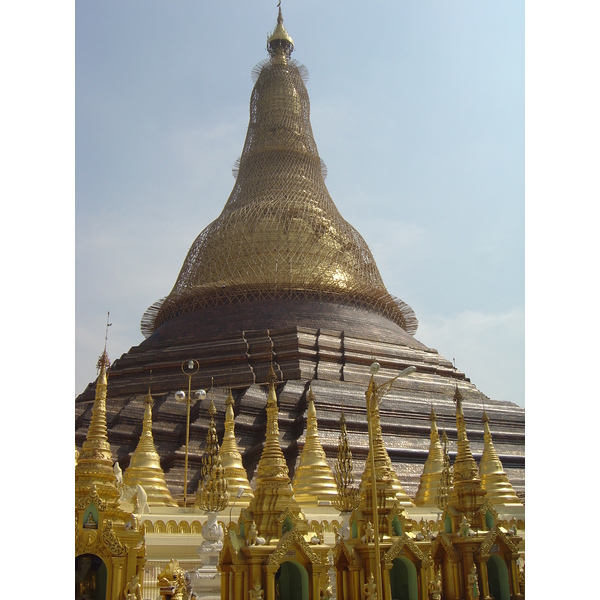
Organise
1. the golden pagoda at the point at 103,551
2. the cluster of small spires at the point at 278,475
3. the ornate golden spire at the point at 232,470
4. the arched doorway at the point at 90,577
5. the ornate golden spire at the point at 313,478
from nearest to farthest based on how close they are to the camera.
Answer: the golden pagoda at the point at 103,551 < the arched doorway at the point at 90,577 < the cluster of small spires at the point at 278,475 < the ornate golden spire at the point at 232,470 < the ornate golden spire at the point at 313,478

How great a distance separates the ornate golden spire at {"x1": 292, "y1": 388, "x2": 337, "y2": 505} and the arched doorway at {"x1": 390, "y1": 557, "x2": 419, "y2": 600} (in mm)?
7686

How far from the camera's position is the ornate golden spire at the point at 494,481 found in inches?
750

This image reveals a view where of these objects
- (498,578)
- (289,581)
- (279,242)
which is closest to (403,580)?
(289,581)

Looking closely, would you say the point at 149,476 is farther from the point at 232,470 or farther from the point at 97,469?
the point at 97,469

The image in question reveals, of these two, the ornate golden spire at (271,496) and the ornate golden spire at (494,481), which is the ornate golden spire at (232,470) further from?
the ornate golden spire at (494,481)

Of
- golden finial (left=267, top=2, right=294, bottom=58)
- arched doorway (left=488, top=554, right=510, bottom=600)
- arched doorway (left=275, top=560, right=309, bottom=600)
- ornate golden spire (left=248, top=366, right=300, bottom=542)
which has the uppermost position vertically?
golden finial (left=267, top=2, right=294, bottom=58)

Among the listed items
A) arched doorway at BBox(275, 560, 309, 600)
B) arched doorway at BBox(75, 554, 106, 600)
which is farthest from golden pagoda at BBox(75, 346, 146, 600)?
arched doorway at BBox(275, 560, 309, 600)

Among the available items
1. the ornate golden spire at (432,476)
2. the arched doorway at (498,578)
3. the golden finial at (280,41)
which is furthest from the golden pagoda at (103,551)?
the golden finial at (280,41)

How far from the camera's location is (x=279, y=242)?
32406mm

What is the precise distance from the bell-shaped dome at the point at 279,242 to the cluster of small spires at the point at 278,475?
11.8m

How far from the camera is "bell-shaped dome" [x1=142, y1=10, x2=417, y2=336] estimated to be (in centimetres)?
3152

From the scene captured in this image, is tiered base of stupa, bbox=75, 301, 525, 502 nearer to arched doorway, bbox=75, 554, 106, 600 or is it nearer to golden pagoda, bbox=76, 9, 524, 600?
golden pagoda, bbox=76, 9, 524, 600

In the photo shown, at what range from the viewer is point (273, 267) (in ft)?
104

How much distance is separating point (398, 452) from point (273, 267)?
11793 millimetres
